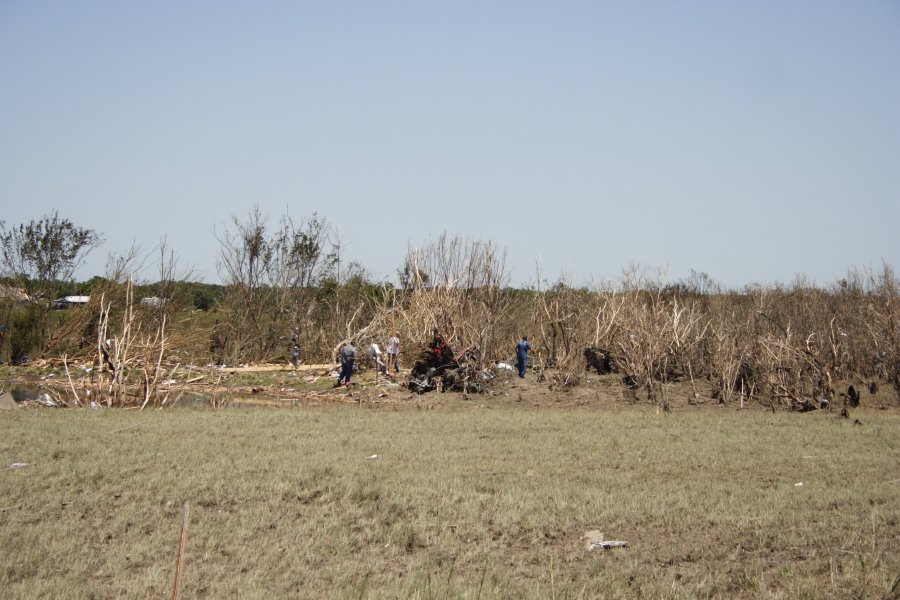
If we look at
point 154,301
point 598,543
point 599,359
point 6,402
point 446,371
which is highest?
point 154,301

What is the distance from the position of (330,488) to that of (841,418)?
12526 mm

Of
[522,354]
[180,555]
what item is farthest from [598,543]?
[522,354]

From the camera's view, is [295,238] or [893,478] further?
[295,238]

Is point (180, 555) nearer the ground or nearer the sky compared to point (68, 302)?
nearer the ground

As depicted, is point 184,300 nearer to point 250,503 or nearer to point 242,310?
point 242,310

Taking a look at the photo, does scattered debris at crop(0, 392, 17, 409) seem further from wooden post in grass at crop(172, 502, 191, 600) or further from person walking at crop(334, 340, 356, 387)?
wooden post in grass at crop(172, 502, 191, 600)

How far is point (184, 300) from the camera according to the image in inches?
1257

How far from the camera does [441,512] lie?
8977 millimetres

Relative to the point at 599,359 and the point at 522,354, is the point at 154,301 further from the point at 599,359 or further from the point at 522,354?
the point at 599,359

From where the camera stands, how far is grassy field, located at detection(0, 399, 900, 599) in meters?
6.93

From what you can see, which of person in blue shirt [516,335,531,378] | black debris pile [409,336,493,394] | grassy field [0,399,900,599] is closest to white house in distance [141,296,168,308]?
black debris pile [409,336,493,394]

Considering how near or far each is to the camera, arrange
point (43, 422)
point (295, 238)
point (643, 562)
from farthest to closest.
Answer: point (295, 238) → point (43, 422) → point (643, 562)

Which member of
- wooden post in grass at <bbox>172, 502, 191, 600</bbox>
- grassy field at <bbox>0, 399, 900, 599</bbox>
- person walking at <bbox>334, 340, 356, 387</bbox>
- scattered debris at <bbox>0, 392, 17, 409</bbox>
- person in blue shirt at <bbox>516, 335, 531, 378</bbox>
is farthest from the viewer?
person in blue shirt at <bbox>516, 335, 531, 378</bbox>

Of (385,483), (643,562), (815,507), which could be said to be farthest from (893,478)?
(385,483)
